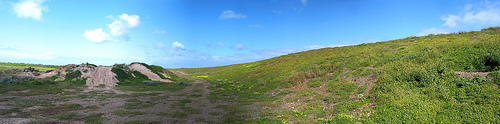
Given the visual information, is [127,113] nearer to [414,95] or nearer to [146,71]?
[414,95]

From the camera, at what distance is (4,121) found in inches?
494

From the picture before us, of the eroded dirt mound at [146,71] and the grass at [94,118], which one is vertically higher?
the eroded dirt mound at [146,71]

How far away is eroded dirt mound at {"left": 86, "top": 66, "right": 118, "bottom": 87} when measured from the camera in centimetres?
3554

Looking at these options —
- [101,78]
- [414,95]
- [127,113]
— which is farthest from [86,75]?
[414,95]

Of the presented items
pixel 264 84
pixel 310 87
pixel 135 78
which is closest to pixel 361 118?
pixel 310 87

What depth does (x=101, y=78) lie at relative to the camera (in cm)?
3697

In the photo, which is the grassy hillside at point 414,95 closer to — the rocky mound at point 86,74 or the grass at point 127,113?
the grass at point 127,113

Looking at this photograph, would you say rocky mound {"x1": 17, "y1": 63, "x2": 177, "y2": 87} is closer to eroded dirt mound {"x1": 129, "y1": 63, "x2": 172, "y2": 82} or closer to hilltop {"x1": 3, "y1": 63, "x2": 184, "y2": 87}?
hilltop {"x1": 3, "y1": 63, "x2": 184, "y2": 87}

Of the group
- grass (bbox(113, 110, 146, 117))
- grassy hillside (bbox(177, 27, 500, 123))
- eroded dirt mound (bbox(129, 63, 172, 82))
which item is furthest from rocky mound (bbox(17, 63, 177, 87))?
grassy hillside (bbox(177, 27, 500, 123))

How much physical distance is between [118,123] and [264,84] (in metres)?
21.6

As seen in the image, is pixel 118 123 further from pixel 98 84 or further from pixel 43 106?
pixel 98 84

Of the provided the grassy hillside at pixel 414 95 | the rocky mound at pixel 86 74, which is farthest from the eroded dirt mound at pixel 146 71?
the grassy hillside at pixel 414 95

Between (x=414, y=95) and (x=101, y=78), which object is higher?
(x=101, y=78)

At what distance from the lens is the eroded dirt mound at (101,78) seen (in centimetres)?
3554
